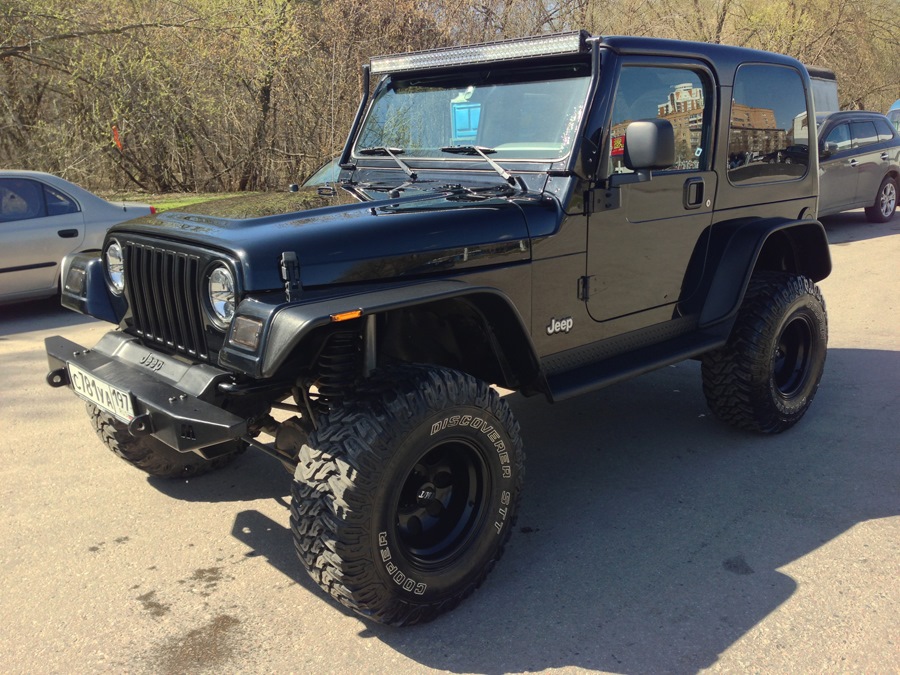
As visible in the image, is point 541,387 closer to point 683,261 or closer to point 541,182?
point 541,182

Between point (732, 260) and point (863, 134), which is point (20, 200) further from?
point (863, 134)

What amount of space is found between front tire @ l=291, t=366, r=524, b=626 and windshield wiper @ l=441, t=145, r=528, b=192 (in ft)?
3.30

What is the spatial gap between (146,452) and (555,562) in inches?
79.7

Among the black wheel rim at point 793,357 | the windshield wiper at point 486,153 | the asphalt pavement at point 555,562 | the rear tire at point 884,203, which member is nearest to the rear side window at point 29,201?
the asphalt pavement at point 555,562

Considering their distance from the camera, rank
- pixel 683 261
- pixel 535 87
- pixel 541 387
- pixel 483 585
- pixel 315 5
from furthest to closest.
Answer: pixel 315 5 < pixel 683 261 < pixel 535 87 < pixel 541 387 < pixel 483 585

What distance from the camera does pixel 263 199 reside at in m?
3.58

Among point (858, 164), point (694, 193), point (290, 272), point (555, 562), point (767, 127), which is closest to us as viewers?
point (290, 272)

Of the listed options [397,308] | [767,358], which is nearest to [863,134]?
[767,358]

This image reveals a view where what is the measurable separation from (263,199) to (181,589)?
5.61 ft

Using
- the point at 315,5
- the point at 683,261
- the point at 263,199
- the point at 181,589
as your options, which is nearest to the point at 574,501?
the point at 683,261

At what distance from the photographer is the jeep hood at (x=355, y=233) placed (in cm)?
266

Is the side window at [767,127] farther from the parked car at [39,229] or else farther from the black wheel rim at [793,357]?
the parked car at [39,229]

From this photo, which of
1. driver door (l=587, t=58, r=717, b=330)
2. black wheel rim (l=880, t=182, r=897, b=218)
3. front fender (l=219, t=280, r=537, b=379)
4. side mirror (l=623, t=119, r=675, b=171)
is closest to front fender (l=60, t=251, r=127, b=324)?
front fender (l=219, t=280, r=537, b=379)

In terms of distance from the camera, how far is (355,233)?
2.78 meters
